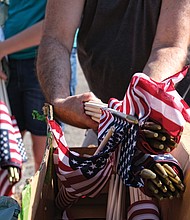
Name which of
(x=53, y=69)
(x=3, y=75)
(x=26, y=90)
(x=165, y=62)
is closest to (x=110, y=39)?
(x=53, y=69)

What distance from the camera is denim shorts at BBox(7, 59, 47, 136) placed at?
2.85m

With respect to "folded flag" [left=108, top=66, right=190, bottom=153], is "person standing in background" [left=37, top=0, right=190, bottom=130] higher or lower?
higher

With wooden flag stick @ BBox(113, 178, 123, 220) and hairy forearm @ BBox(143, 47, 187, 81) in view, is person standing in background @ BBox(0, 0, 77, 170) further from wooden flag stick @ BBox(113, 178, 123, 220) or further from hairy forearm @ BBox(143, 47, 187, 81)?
wooden flag stick @ BBox(113, 178, 123, 220)

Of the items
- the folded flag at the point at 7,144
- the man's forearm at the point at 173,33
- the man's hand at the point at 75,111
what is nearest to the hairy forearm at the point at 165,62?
the man's forearm at the point at 173,33

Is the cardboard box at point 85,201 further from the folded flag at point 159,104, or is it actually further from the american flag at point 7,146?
the american flag at point 7,146

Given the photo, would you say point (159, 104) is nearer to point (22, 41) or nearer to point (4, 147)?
point (4, 147)

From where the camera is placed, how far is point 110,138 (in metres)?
1.16

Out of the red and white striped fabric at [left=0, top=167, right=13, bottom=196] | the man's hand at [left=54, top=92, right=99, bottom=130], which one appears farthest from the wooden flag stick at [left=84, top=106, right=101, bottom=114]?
the red and white striped fabric at [left=0, top=167, right=13, bottom=196]

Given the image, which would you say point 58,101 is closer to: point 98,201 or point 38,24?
point 98,201

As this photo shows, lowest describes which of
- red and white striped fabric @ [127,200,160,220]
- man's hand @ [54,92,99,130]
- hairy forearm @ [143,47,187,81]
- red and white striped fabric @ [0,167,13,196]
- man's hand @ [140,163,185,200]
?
red and white striped fabric @ [0,167,13,196]

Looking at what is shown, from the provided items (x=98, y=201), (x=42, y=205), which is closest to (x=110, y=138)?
(x=42, y=205)

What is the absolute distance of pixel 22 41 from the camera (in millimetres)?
2693

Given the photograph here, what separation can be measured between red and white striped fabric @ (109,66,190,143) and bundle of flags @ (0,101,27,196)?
4.11ft

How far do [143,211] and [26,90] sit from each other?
1.75m
